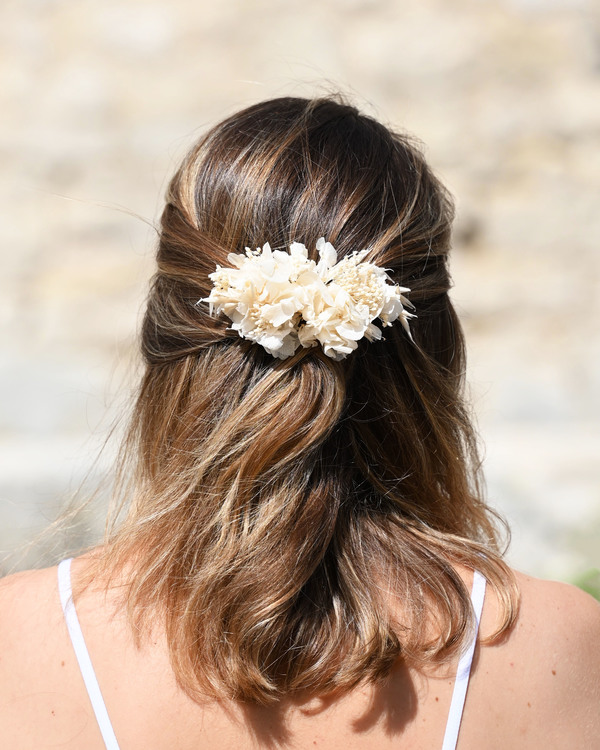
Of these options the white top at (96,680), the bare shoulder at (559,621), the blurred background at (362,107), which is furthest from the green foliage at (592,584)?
the blurred background at (362,107)

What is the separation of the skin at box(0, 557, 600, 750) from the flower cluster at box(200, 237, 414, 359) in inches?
16.9

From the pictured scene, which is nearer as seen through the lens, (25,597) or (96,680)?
(96,680)

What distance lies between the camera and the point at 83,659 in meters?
1.03

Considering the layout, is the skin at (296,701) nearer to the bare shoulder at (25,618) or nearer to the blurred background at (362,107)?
the bare shoulder at (25,618)

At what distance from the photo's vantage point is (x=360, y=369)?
117 cm

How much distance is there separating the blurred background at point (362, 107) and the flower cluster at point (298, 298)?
2658 mm

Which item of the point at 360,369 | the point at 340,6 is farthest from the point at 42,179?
the point at 360,369

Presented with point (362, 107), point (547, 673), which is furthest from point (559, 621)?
point (362, 107)

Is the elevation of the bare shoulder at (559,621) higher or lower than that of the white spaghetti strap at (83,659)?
higher

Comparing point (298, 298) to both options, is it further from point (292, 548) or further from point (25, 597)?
point (25, 597)

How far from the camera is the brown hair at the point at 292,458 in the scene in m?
1.04

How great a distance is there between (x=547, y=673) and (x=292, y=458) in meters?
0.48

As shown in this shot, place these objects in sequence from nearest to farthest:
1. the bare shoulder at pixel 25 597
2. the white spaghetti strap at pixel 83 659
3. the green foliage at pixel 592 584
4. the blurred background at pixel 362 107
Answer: the white spaghetti strap at pixel 83 659 → the bare shoulder at pixel 25 597 → the green foliage at pixel 592 584 → the blurred background at pixel 362 107

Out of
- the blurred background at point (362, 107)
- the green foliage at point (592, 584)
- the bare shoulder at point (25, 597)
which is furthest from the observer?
the blurred background at point (362, 107)
